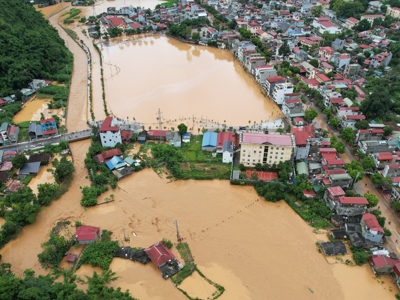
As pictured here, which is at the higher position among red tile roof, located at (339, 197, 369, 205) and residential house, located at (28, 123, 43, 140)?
red tile roof, located at (339, 197, 369, 205)

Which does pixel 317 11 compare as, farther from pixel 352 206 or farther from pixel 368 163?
pixel 352 206

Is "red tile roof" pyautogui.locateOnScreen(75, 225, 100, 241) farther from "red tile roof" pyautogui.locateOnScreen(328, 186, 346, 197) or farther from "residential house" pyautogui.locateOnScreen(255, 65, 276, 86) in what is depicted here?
"residential house" pyautogui.locateOnScreen(255, 65, 276, 86)

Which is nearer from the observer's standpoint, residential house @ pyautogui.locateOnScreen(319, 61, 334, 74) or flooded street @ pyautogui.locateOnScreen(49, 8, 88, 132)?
flooded street @ pyautogui.locateOnScreen(49, 8, 88, 132)

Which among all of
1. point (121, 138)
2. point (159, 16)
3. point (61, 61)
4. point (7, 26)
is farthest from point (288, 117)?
point (159, 16)

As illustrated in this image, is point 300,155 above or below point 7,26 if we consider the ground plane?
below

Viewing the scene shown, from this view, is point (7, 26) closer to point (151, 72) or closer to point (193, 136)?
point (151, 72)

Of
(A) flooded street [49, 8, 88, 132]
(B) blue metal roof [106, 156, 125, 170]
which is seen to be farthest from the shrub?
(A) flooded street [49, 8, 88, 132]
